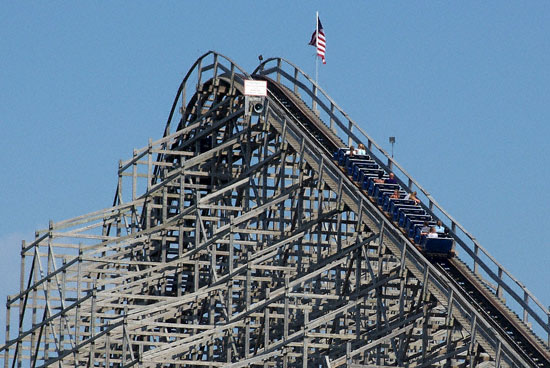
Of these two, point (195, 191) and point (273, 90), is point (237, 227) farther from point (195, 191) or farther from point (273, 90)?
point (273, 90)

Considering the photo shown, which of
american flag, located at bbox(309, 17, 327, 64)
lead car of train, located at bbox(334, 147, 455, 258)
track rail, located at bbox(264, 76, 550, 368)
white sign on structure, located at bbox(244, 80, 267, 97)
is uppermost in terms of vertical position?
american flag, located at bbox(309, 17, 327, 64)

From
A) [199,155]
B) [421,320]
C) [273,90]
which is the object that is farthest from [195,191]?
[421,320]

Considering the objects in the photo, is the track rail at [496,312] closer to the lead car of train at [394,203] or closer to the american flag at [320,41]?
the lead car of train at [394,203]

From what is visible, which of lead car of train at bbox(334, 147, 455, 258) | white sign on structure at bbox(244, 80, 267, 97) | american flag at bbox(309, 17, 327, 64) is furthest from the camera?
american flag at bbox(309, 17, 327, 64)

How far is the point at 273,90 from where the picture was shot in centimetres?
7619

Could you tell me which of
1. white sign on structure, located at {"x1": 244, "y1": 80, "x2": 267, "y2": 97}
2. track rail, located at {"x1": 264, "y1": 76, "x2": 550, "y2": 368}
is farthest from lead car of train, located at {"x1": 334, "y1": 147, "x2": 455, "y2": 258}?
white sign on structure, located at {"x1": 244, "y1": 80, "x2": 267, "y2": 97}

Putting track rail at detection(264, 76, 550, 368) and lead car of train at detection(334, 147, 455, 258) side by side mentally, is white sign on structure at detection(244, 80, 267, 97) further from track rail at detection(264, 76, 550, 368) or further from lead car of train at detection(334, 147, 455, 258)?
track rail at detection(264, 76, 550, 368)

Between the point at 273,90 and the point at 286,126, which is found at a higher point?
the point at 273,90

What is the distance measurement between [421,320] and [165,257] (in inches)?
500

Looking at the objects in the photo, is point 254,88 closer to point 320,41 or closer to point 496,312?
point 320,41

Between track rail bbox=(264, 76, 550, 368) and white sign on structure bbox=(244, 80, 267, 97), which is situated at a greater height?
white sign on structure bbox=(244, 80, 267, 97)

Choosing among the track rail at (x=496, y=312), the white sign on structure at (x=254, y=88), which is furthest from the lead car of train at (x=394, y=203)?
the white sign on structure at (x=254, y=88)

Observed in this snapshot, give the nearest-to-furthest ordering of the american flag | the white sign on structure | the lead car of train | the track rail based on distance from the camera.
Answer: the track rail, the lead car of train, the white sign on structure, the american flag

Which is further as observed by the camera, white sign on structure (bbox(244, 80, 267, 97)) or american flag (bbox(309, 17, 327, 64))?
american flag (bbox(309, 17, 327, 64))
